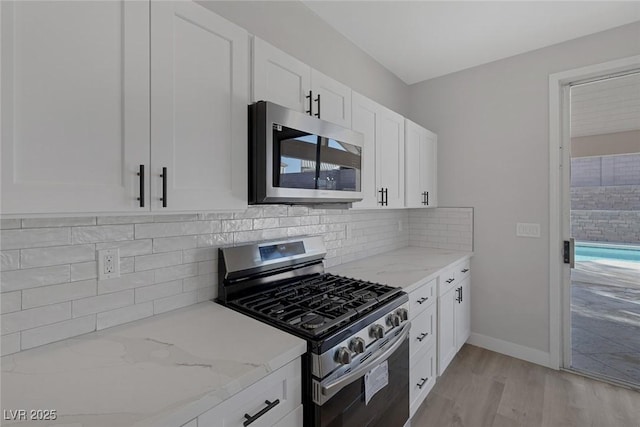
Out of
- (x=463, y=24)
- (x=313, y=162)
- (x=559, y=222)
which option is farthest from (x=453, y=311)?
(x=463, y=24)

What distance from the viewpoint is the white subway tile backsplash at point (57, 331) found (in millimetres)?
1021

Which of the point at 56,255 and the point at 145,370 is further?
the point at 56,255

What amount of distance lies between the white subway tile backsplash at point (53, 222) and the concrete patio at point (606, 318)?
138 inches

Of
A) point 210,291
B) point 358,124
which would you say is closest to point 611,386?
point 358,124

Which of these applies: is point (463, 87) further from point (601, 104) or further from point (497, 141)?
point (601, 104)

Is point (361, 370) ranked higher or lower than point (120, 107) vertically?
lower

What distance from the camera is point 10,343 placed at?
0.98m

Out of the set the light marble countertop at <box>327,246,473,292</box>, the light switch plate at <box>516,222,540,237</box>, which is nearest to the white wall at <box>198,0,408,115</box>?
the light marble countertop at <box>327,246,473,292</box>

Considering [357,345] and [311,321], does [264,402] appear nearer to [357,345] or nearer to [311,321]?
[311,321]

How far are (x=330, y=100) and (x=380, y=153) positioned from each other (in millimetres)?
685

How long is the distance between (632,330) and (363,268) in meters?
2.33

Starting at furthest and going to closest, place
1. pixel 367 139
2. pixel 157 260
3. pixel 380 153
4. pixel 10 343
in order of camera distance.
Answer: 1. pixel 380 153
2. pixel 367 139
3. pixel 157 260
4. pixel 10 343

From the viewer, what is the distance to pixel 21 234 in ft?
3.32

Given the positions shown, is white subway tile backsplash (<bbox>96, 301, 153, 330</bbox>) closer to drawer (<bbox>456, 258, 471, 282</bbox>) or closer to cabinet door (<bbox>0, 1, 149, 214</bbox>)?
cabinet door (<bbox>0, 1, 149, 214</bbox>)
